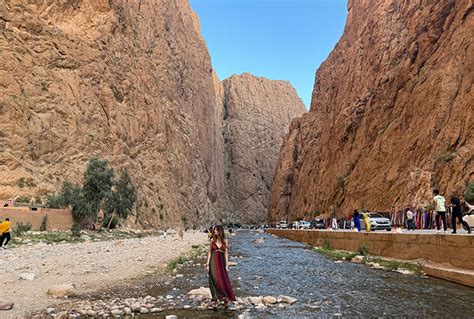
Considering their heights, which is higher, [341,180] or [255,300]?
[341,180]

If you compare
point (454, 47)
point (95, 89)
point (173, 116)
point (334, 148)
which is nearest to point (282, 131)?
point (173, 116)

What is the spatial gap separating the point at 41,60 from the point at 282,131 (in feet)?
384

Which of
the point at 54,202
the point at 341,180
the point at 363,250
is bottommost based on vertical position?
the point at 363,250

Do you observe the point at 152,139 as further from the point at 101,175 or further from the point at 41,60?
the point at 101,175

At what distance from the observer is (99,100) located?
56.3m

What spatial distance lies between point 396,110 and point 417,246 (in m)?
33.8

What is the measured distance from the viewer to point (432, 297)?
9609 millimetres

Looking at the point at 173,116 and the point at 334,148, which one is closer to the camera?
the point at 334,148

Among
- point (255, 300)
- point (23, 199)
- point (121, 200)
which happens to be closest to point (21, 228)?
point (23, 199)

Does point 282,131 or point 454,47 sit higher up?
point 282,131

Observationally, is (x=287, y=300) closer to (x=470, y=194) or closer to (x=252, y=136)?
(x=470, y=194)

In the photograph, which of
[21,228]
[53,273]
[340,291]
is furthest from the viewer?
[21,228]

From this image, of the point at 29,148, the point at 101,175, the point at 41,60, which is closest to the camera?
the point at 101,175

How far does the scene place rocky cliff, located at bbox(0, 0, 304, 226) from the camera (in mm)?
44750
